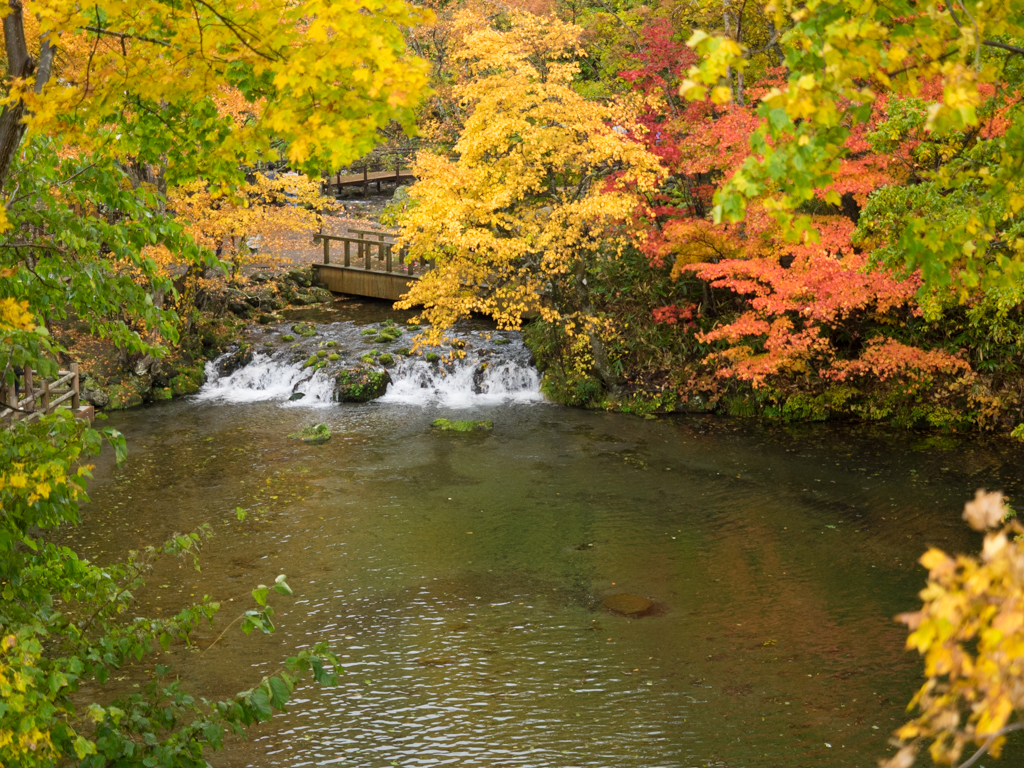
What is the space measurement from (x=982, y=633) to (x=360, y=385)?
18.3 m

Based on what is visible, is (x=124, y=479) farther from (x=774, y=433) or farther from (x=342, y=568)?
(x=774, y=433)

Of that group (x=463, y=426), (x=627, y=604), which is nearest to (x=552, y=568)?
(x=627, y=604)

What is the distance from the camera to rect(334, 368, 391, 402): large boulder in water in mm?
19781

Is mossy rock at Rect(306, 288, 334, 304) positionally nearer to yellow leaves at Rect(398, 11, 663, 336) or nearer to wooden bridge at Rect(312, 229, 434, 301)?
wooden bridge at Rect(312, 229, 434, 301)

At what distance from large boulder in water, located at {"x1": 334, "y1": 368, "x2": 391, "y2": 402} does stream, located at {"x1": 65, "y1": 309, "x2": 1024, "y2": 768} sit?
486 millimetres

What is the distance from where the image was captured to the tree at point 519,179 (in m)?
15.9

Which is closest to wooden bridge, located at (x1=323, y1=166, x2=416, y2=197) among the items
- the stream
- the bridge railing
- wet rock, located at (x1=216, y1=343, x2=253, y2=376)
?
the bridge railing

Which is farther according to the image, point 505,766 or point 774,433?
point 774,433

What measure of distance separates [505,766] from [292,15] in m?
5.68

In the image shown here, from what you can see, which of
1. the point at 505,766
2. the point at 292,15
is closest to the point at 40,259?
the point at 292,15

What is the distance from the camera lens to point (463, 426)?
57.9 ft

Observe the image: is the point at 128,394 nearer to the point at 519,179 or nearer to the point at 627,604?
the point at 519,179

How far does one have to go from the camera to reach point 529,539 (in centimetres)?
1243

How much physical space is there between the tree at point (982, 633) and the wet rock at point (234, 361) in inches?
808
